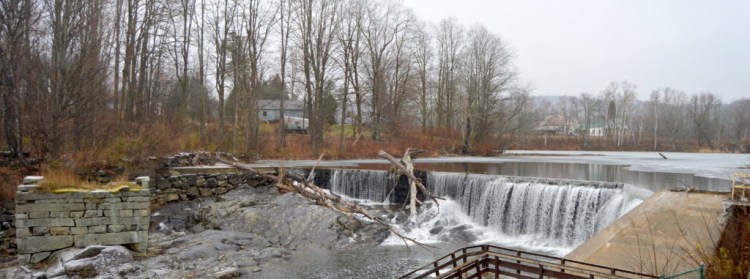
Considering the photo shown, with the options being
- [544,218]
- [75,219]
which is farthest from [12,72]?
[544,218]

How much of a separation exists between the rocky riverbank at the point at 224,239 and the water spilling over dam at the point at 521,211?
176 centimetres

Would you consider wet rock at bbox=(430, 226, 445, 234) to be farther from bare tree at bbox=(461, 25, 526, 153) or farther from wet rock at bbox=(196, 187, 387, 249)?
bare tree at bbox=(461, 25, 526, 153)

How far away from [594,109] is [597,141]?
1693 centimetres

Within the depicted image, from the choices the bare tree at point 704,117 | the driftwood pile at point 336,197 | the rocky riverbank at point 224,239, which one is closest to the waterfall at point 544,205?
the driftwood pile at point 336,197

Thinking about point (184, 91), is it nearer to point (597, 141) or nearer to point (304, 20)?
point (304, 20)

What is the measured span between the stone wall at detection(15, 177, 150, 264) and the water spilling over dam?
5763 millimetres

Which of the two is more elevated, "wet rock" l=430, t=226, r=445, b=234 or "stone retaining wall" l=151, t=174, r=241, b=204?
"stone retaining wall" l=151, t=174, r=241, b=204

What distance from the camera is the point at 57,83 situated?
13352 mm

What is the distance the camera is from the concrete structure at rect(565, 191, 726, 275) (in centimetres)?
694

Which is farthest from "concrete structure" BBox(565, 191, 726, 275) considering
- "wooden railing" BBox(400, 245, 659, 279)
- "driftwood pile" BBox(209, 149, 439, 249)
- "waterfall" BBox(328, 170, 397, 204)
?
"waterfall" BBox(328, 170, 397, 204)

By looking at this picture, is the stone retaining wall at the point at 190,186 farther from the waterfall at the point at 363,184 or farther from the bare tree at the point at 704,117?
the bare tree at the point at 704,117

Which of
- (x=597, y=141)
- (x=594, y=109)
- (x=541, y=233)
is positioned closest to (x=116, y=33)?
(x=541, y=233)

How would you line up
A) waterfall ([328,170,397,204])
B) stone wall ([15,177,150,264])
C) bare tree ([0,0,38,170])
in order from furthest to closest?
waterfall ([328,170,397,204]) < bare tree ([0,0,38,170]) < stone wall ([15,177,150,264])

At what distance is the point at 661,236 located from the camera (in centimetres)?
802
